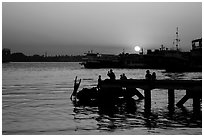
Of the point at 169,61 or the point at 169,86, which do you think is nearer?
the point at 169,86

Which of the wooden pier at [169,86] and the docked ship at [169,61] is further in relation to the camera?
the docked ship at [169,61]

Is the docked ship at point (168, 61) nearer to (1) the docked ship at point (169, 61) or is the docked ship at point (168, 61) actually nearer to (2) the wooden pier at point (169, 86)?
(1) the docked ship at point (169, 61)

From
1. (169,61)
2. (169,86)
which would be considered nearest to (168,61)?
(169,61)

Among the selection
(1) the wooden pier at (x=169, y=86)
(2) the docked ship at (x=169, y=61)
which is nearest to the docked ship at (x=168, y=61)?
(2) the docked ship at (x=169, y=61)

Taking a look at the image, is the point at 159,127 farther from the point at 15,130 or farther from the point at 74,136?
the point at 15,130

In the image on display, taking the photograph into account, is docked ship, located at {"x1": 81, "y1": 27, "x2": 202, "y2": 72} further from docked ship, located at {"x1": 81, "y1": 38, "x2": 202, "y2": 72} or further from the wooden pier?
the wooden pier

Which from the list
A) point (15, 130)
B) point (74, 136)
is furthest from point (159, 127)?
point (15, 130)

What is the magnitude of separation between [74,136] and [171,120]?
681 cm

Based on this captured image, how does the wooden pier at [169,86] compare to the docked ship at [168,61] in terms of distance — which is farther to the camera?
the docked ship at [168,61]

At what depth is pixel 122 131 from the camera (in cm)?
1900

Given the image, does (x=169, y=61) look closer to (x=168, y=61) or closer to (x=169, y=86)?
(x=168, y=61)

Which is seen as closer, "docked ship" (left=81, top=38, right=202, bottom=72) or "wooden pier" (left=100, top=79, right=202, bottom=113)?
"wooden pier" (left=100, top=79, right=202, bottom=113)

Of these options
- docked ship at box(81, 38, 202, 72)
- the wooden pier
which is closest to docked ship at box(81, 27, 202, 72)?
docked ship at box(81, 38, 202, 72)

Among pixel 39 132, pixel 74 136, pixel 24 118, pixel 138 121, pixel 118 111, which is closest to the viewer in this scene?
pixel 74 136
